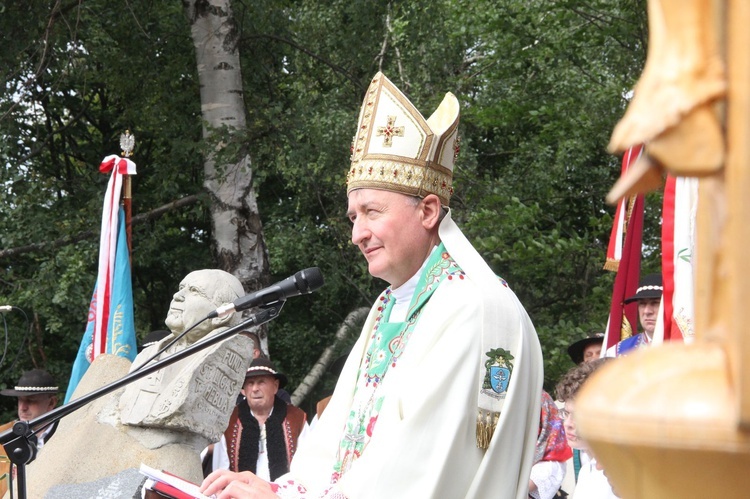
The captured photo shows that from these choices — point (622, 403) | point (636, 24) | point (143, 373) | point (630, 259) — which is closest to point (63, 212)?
point (636, 24)

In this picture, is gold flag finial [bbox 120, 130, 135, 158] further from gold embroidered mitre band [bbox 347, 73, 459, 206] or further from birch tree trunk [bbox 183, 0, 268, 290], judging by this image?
gold embroidered mitre band [bbox 347, 73, 459, 206]

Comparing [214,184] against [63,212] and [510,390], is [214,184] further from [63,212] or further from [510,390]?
[510,390]

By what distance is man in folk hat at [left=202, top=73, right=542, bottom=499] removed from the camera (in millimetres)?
3240

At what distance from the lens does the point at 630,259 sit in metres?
6.96

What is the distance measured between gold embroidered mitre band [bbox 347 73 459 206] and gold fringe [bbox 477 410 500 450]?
1.02 m

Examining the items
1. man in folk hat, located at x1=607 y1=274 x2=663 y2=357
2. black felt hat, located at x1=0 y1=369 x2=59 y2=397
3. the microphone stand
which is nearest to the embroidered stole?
the microphone stand

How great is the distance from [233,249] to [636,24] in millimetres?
4754

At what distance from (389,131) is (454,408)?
1.40 metres

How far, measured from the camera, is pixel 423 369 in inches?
132

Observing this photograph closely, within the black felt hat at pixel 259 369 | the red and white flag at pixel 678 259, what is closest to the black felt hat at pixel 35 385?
the black felt hat at pixel 259 369

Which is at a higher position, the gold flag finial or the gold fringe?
the gold flag finial

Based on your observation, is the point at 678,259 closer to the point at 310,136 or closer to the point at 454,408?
the point at 454,408

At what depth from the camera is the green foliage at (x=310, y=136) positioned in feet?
35.0

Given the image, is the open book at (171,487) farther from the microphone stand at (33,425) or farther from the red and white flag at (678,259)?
the red and white flag at (678,259)
